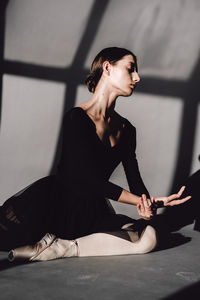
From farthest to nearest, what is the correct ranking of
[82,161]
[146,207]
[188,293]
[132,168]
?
[132,168] → [82,161] → [146,207] → [188,293]

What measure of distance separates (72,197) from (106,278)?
0.49 meters

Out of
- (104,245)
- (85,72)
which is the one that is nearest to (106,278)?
(104,245)

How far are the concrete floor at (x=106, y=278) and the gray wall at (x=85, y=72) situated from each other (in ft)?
3.00

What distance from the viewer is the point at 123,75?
200 centimetres

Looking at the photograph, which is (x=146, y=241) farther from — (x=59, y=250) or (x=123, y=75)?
(x=123, y=75)

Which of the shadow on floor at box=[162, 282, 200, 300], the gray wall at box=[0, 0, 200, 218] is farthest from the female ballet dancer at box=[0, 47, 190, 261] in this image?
the gray wall at box=[0, 0, 200, 218]

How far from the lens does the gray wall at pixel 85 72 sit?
264cm

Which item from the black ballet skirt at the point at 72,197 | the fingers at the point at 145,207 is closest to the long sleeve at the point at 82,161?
the black ballet skirt at the point at 72,197

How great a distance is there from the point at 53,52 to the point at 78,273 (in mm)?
1602

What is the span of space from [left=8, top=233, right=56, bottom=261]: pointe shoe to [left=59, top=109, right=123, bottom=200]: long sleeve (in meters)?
0.29

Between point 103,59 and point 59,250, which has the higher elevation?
point 103,59

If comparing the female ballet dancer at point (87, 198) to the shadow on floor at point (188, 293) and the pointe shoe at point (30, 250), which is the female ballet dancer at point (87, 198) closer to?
the pointe shoe at point (30, 250)

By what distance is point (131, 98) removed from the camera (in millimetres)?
2697

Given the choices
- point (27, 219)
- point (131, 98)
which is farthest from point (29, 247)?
point (131, 98)
